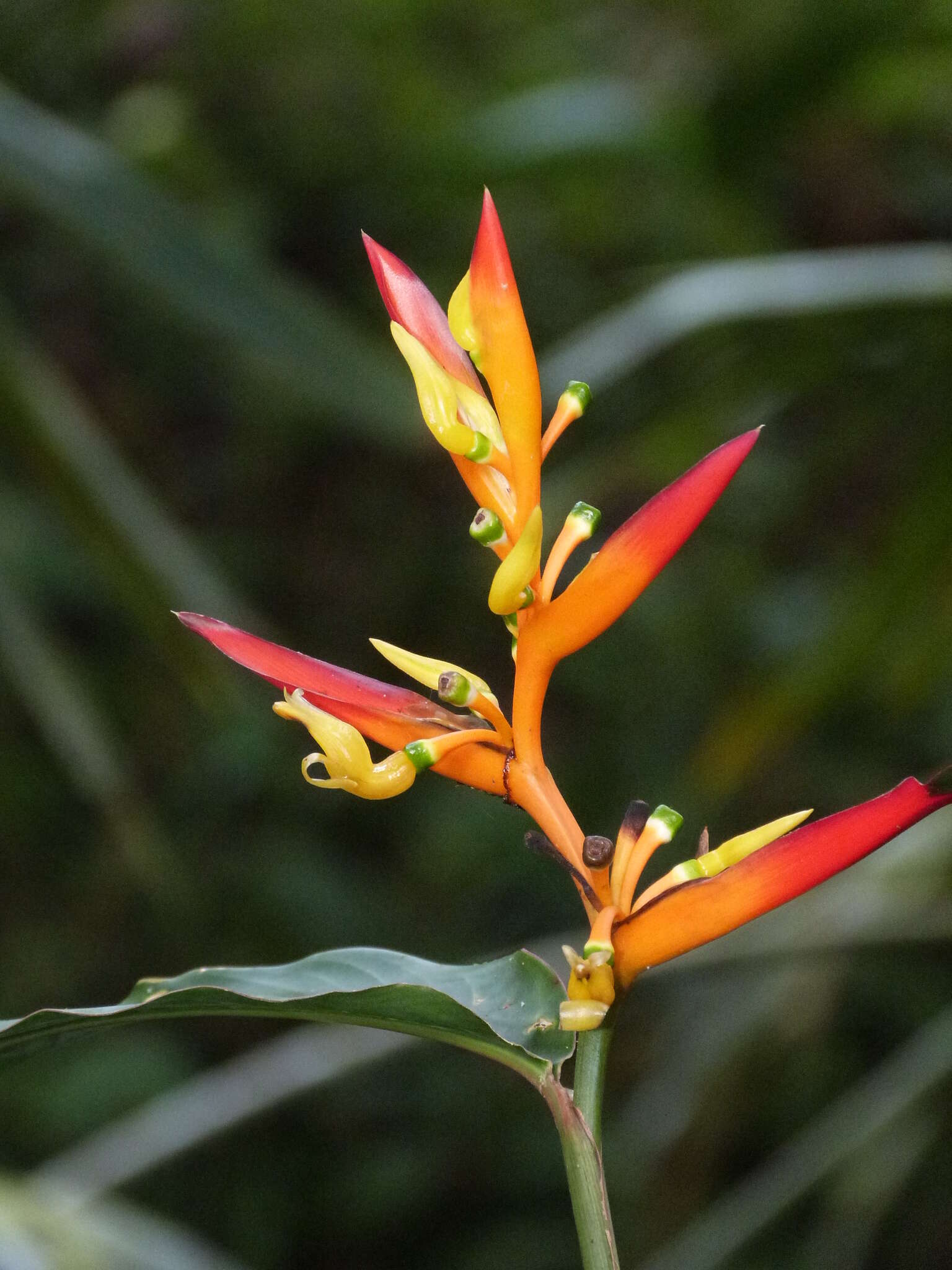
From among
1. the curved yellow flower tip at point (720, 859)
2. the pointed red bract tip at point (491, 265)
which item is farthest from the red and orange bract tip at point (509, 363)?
the curved yellow flower tip at point (720, 859)

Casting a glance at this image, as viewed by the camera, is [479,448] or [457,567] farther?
[457,567]

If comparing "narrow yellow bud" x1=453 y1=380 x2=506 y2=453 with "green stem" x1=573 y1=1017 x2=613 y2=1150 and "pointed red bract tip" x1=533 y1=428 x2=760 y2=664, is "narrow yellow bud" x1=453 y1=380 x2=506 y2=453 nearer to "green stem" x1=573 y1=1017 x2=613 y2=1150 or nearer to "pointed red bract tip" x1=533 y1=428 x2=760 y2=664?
"pointed red bract tip" x1=533 y1=428 x2=760 y2=664

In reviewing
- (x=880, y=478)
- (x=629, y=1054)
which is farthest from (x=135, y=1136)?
(x=880, y=478)

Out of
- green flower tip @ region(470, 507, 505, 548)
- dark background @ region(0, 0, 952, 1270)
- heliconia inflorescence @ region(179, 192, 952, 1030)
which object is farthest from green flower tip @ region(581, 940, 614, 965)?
dark background @ region(0, 0, 952, 1270)

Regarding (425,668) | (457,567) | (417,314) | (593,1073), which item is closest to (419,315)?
(417,314)

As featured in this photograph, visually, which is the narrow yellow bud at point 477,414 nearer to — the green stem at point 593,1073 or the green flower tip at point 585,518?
the green flower tip at point 585,518

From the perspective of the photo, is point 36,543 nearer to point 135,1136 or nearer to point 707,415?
point 135,1136

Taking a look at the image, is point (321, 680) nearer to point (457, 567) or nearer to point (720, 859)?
point (720, 859)
